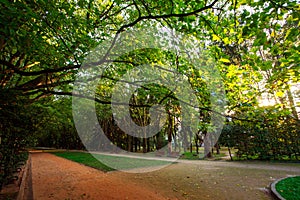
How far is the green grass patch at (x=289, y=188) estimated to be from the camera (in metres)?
5.27

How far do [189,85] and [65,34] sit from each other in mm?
3241

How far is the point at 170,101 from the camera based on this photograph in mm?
5559

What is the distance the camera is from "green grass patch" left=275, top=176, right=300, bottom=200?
5.27 meters

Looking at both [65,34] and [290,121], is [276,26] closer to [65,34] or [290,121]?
[65,34]

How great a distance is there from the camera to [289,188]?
6.00 metres

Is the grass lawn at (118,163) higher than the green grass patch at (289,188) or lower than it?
higher

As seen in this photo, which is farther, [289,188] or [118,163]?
[118,163]

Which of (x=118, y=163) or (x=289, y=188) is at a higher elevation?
(x=118, y=163)

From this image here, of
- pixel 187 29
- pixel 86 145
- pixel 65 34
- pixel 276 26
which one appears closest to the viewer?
pixel 276 26

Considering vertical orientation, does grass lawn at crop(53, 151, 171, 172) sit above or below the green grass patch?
above

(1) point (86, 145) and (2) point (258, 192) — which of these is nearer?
(2) point (258, 192)

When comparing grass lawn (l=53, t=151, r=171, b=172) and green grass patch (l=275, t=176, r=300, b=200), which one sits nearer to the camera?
green grass patch (l=275, t=176, r=300, b=200)

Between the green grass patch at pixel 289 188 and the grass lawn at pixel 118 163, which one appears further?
the grass lawn at pixel 118 163

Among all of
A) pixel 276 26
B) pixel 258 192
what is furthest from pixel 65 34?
pixel 258 192
